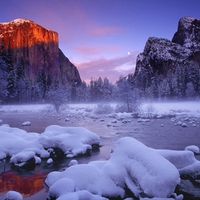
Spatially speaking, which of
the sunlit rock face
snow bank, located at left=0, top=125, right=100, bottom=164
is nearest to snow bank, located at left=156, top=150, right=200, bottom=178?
snow bank, located at left=0, top=125, right=100, bottom=164

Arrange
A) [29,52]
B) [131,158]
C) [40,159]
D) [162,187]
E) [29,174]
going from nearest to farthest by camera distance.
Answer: [162,187], [131,158], [29,174], [40,159], [29,52]

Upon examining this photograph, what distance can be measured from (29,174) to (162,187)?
445cm

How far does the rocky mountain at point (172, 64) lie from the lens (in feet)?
184

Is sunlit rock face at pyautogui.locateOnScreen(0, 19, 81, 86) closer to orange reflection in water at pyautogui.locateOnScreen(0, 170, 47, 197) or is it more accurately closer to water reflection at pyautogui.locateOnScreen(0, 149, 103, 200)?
water reflection at pyautogui.locateOnScreen(0, 149, 103, 200)

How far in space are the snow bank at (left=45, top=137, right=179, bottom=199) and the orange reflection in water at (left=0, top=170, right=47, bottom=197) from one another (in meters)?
0.49

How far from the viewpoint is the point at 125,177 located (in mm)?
5465

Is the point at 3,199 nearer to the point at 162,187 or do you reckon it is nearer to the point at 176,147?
the point at 162,187

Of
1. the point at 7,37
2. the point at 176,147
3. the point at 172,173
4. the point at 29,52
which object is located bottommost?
the point at 176,147

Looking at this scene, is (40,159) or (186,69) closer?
(40,159)

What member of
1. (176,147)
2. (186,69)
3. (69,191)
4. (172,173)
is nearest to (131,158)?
(172,173)

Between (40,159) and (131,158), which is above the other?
(131,158)

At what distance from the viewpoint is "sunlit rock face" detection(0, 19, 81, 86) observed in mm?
116125

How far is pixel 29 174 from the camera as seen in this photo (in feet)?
22.9

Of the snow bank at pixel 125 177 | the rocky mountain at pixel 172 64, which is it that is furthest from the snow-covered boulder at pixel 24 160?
the rocky mountain at pixel 172 64
